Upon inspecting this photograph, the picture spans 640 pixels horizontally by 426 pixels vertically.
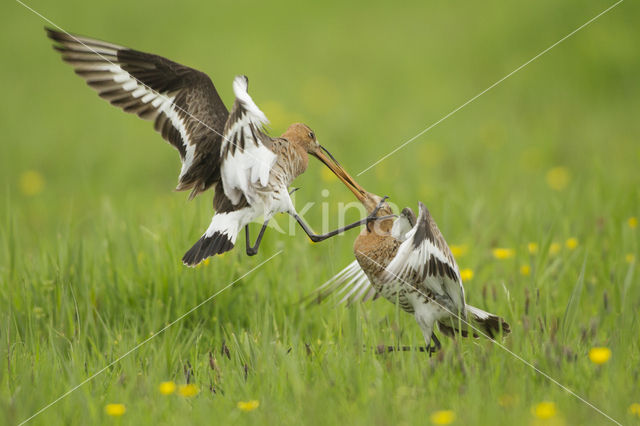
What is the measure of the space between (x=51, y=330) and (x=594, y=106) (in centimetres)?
869

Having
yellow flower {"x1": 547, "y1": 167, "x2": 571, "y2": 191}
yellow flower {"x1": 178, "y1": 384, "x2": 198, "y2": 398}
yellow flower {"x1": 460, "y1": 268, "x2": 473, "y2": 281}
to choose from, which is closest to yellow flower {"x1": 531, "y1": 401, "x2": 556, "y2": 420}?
yellow flower {"x1": 178, "y1": 384, "x2": 198, "y2": 398}

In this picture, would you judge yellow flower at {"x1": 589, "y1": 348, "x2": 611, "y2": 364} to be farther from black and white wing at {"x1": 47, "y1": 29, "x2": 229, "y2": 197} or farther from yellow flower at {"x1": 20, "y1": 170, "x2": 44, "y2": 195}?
yellow flower at {"x1": 20, "y1": 170, "x2": 44, "y2": 195}

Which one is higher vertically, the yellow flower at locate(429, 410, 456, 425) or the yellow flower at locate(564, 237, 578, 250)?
the yellow flower at locate(564, 237, 578, 250)

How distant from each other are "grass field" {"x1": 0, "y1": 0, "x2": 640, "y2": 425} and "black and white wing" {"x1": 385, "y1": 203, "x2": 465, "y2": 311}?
12.8 inches

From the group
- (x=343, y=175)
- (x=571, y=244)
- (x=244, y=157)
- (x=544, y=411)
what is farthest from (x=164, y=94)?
(x=571, y=244)

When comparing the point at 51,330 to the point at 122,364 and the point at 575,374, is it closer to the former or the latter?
the point at 122,364

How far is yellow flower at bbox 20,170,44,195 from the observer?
27.7ft

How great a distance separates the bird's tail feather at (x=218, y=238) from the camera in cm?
404

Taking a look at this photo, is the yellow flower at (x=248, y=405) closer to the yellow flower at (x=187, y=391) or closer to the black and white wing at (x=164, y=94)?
the yellow flower at (x=187, y=391)

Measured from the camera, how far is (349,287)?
4996mm

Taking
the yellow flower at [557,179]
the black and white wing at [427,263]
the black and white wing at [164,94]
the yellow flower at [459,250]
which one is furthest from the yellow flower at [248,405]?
the yellow flower at [557,179]

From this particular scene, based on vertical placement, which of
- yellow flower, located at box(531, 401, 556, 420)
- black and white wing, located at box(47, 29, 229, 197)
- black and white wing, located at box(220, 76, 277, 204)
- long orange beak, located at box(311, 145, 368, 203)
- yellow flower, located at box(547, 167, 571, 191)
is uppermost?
black and white wing, located at box(47, 29, 229, 197)

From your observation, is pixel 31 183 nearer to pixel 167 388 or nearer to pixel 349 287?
pixel 349 287

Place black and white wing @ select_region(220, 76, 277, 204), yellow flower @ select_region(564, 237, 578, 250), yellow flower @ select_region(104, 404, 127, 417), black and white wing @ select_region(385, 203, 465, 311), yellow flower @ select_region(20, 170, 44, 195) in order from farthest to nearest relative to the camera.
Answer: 1. yellow flower @ select_region(20, 170, 44, 195)
2. yellow flower @ select_region(564, 237, 578, 250)
3. black and white wing @ select_region(220, 76, 277, 204)
4. black and white wing @ select_region(385, 203, 465, 311)
5. yellow flower @ select_region(104, 404, 127, 417)
